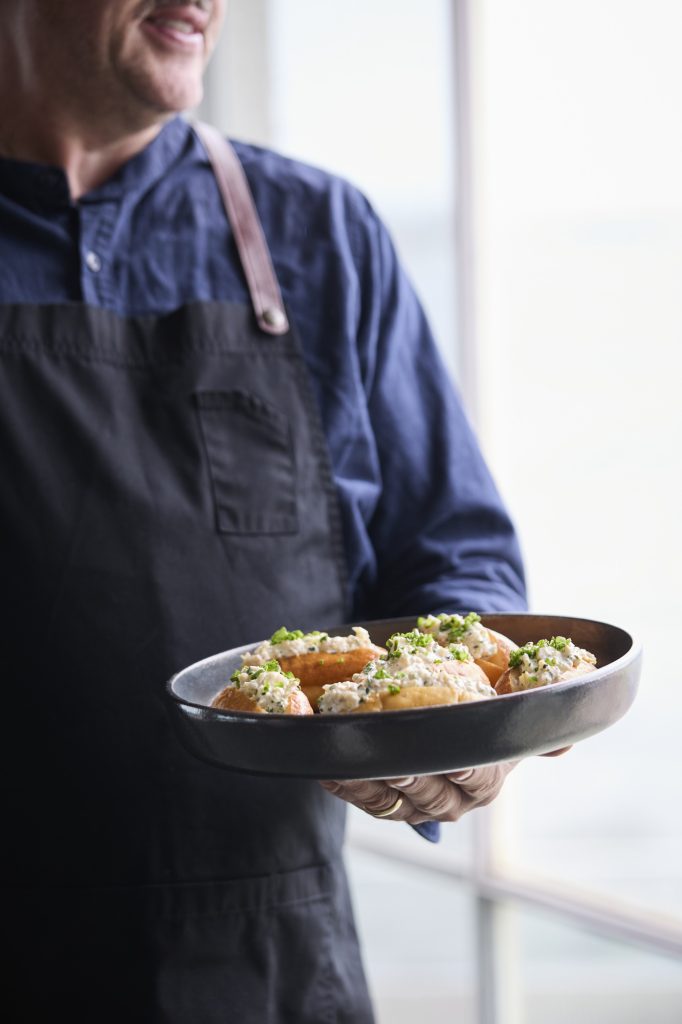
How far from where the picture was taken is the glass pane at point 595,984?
181 cm

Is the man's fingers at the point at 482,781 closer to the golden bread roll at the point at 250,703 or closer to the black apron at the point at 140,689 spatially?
the golden bread roll at the point at 250,703

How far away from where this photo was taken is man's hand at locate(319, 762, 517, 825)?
0.89 m

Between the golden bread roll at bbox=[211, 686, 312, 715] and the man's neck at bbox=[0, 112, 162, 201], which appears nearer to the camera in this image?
the golden bread roll at bbox=[211, 686, 312, 715]

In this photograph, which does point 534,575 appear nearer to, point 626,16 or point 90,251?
point 626,16

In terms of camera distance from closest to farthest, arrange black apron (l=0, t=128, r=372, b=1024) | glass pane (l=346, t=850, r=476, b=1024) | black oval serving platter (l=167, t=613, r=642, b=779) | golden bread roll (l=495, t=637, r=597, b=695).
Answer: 1. black oval serving platter (l=167, t=613, r=642, b=779)
2. golden bread roll (l=495, t=637, r=597, b=695)
3. black apron (l=0, t=128, r=372, b=1024)
4. glass pane (l=346, t=850, r=476, b=1024)

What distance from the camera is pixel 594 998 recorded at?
1853 mm

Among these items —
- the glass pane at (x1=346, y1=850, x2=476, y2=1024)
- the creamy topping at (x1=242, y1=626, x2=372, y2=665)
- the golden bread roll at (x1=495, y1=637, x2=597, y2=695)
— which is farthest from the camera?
the glass pane at (x1=346, y1=850, x2=476, y2=1024)

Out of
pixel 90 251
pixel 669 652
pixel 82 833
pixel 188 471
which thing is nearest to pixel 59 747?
pixel 82 833

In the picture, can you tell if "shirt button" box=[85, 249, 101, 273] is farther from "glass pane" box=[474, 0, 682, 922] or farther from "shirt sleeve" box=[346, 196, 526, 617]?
"glass pane" box=[474, 0, 682, 922]

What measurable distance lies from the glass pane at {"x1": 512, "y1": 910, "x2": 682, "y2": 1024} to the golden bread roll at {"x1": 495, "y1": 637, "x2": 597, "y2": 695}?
45.1 inches

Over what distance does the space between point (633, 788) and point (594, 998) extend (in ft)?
1.16

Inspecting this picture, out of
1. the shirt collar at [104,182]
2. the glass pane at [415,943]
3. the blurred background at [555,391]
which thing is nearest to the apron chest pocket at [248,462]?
the shirt collar at [104,182]

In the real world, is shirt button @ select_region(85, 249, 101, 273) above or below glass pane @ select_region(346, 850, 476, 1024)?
above

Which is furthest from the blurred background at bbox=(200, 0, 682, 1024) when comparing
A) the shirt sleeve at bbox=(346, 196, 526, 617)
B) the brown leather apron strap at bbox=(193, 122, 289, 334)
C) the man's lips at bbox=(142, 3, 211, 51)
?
the man's lips at bbox=(142, 3, 211, 51)
